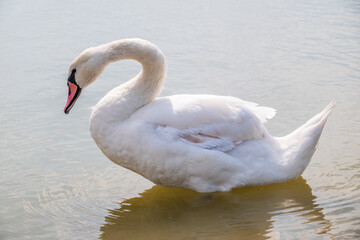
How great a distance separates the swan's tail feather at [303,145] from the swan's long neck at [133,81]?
49.9 inches

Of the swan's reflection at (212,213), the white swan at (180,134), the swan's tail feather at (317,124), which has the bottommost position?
the swan's reflection at (212,213)

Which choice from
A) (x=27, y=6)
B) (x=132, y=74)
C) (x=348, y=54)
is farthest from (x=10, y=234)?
(x=27, y=6)

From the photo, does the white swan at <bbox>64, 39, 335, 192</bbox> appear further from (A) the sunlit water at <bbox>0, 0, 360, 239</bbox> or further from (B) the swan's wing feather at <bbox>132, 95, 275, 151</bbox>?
(A) the sunlit water at <bbox>0, 0, 360, 239</bbox>

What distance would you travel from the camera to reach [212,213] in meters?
4.90

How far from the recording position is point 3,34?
10.0m

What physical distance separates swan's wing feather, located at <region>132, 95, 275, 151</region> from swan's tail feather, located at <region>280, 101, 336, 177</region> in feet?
0.97

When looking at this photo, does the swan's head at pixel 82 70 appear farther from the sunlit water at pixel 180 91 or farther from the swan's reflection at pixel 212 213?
the swan's reflection at pixel 212 213

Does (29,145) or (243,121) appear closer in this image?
(243,121)

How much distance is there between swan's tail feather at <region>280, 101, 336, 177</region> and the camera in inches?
205

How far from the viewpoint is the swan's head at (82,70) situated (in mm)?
5086

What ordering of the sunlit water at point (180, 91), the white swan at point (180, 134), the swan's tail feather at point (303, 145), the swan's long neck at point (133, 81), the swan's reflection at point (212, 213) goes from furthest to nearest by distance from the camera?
the swan's tail feather at point (303, 145)
the swan's long neck at point (133, 81)
the white swan at point (180, 134)
the sunlit water at point (180, 91)
the swan's reflection at point (212, 213)

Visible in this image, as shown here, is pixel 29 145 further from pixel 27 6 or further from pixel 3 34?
pixel 27 6

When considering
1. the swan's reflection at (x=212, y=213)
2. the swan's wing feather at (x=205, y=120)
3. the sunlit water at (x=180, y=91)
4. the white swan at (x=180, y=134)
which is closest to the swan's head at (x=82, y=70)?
the white swan at (x=180, y=134)

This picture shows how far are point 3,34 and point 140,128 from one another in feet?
19.7
